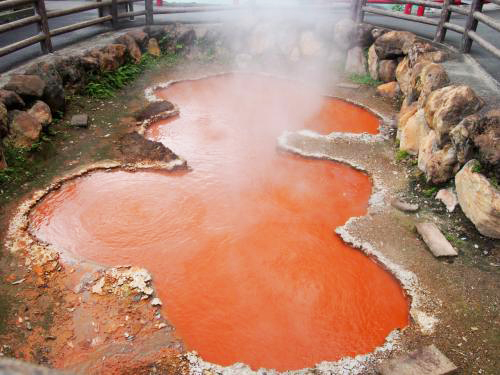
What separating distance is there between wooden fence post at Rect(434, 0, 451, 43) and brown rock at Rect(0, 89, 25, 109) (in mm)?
7865

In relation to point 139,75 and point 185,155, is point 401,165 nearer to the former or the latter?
point 185,155

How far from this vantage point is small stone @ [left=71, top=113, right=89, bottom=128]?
23.1 feet

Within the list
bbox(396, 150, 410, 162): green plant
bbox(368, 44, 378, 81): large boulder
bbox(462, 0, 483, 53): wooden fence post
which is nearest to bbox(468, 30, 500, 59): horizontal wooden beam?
bbox(462, 0, 483, 53): wooden fence post

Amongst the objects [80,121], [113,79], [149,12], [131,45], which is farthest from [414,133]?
[149,12]

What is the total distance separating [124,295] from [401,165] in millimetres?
4479

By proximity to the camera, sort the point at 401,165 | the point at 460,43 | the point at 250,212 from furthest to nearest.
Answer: the point at 460,43 < the point at 401,165 < the point at 250,212

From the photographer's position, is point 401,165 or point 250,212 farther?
point 401,165

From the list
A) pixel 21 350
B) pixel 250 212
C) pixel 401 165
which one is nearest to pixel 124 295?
pixel 21 350

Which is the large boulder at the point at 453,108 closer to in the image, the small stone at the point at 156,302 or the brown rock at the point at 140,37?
the small stone at the point at 156,302

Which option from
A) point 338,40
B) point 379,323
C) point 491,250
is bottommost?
point 379,323

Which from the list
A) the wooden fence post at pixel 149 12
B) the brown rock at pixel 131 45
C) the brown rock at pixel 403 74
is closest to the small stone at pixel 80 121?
the brown rock at pixel 131 45

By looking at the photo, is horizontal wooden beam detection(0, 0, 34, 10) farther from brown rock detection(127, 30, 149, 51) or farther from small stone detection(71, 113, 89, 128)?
brown rock detection(127, 30, 149, 51)

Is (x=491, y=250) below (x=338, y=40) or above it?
below

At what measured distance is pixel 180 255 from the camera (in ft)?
15.7
